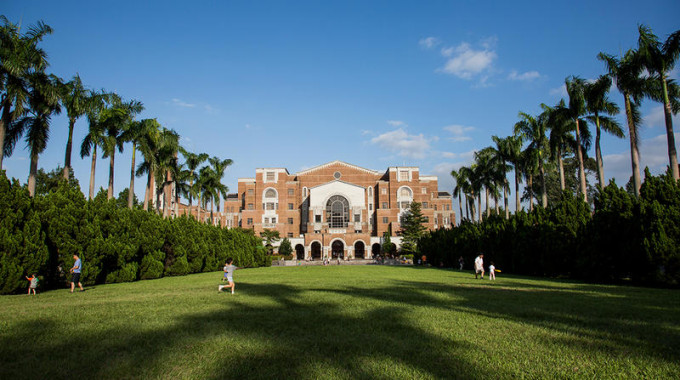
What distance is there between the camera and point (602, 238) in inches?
741

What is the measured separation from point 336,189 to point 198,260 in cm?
4802

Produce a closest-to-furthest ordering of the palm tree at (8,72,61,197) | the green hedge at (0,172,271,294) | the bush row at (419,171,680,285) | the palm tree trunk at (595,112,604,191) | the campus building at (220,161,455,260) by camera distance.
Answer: the green hedge at (0,172,271,294) → the bush row at (419,171,680,285) → the palm tree at (8,72,61,197) → the palm tree trunk at (595,112,604,191) → the campus building at (220,161,455,260)

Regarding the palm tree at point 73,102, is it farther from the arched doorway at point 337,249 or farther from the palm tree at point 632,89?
the arched doorway at point 337,249

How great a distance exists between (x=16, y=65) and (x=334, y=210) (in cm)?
5832

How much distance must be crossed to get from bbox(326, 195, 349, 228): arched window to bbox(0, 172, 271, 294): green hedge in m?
49.2

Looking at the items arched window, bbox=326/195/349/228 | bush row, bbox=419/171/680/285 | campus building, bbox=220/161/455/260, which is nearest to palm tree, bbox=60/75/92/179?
bush row, bbox=419/171/680/285

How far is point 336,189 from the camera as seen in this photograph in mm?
75250

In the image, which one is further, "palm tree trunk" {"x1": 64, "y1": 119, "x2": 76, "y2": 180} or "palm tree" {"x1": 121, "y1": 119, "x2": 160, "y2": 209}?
"palm tree" {"x1": 121, "y1": 119, "x2": 160, "y2": 209}

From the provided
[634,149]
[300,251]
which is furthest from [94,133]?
[300,251]

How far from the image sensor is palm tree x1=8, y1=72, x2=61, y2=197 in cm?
2162

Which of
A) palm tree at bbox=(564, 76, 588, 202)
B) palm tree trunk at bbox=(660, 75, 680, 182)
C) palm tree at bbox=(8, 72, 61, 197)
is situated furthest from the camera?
palm tree at bbox=(564, 76, 588, 202)

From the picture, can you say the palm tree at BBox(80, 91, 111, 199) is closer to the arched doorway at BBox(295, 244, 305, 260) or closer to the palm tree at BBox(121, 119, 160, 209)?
the palm tree at BBox(121, 119, 160, 209)

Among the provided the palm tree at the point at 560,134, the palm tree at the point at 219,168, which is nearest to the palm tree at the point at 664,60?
the palm tree at the point at 560,134

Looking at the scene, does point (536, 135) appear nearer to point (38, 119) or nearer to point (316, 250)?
point (38, 119)
